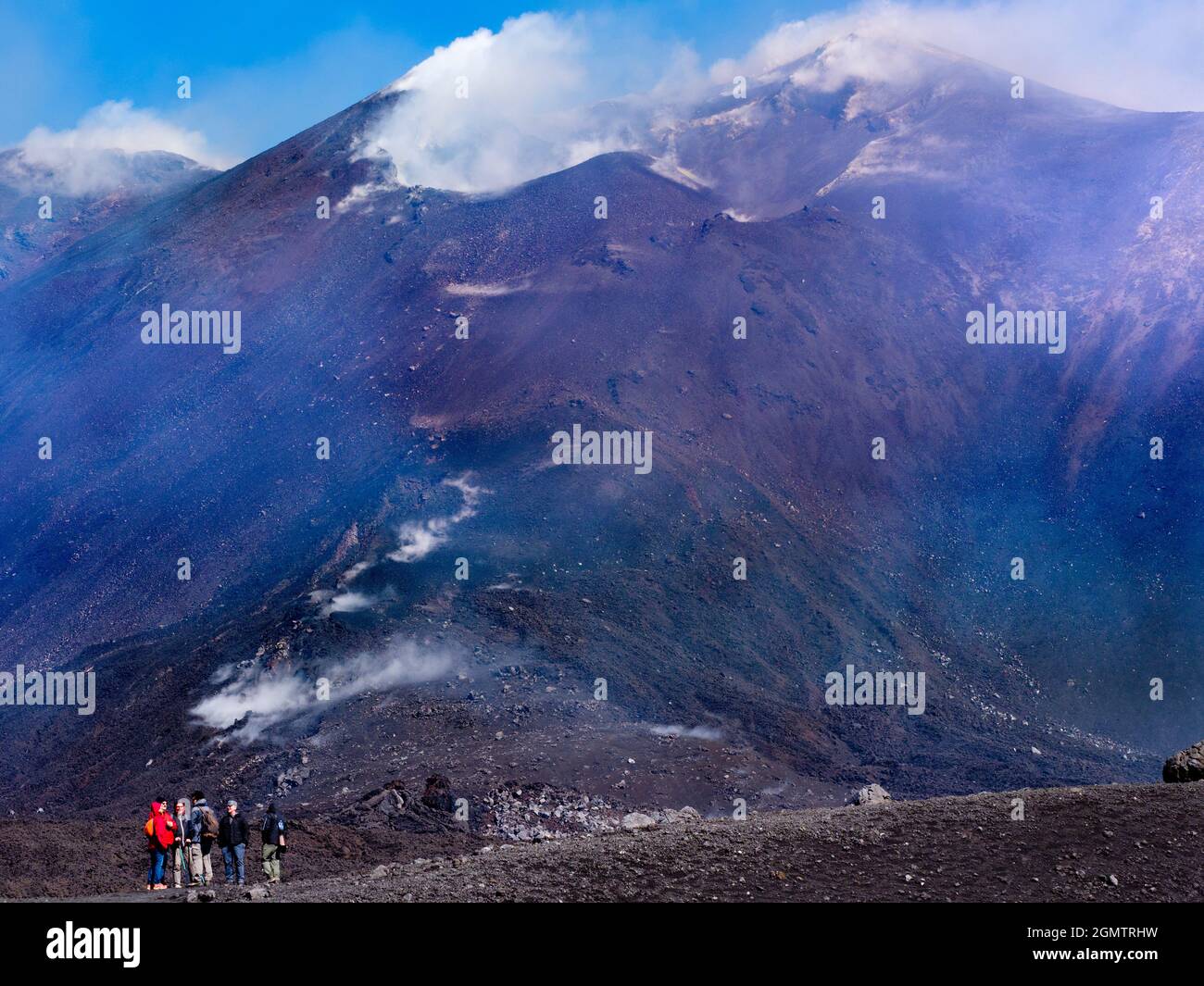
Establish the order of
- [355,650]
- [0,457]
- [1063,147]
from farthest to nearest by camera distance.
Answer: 1. [1063,147]
2. [0,457]
3. [355,650]

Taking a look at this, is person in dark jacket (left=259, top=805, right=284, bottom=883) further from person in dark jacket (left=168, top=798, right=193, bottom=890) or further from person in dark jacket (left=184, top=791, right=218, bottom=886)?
person in dark jacket (left=168, top=798, right=193, bottom=890)

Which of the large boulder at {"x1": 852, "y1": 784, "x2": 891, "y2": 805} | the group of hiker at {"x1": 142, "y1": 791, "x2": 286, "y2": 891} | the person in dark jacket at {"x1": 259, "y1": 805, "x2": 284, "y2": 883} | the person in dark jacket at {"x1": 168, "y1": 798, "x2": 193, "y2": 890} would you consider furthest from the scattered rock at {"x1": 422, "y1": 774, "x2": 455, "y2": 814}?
the person in dark jacket at {"x1": 168, "y1": 798, "x2": 193, "y2": 890}

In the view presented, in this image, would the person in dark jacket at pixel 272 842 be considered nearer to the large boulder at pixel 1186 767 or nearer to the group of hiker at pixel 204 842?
the group of hiker at pixel 204 842

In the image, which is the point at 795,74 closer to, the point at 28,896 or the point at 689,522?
the point at 689,522

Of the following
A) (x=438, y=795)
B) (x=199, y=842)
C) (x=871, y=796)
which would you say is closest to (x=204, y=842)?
(x=199, y=842)

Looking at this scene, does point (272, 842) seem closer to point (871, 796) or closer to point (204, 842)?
point (204, 842)

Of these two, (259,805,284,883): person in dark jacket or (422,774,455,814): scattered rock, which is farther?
(422,774,455,814): scattered rock

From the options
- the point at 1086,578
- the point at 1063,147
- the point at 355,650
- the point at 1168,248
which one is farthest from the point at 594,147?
the point at 355,650

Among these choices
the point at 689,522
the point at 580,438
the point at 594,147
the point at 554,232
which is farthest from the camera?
the point at 594,147

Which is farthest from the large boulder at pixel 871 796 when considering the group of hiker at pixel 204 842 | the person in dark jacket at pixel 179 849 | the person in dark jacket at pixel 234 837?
the person in dark jacket at pixel 179 849
